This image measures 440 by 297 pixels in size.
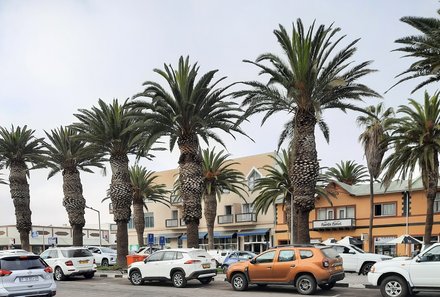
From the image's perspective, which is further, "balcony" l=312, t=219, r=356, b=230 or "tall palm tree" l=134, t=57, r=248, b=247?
"balcony" l=312, t=219, r=356, b=230

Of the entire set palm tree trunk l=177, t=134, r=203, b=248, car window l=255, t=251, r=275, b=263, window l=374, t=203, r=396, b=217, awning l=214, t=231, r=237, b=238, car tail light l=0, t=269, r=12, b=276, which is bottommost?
awning l=214, t=231, r=237, b=238

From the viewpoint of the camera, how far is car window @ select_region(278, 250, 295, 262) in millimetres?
16844

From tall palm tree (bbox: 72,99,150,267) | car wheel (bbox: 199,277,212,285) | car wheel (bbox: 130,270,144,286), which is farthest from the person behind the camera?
tall palm tree (bbox: 72,99,150,267)

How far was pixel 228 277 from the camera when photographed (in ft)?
60.4

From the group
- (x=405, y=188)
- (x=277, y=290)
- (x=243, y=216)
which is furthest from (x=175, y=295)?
(x=243, y=216)

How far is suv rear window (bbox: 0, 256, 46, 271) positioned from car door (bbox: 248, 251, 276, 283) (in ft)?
23.7

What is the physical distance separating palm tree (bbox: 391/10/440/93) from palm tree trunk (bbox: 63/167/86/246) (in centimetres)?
2606

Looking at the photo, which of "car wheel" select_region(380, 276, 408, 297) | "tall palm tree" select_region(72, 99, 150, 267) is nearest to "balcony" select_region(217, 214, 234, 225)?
"tall palm tree" select_region(72, 99, 150, 267)

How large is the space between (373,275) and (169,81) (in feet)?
56.1

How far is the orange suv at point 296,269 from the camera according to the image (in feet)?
53.0

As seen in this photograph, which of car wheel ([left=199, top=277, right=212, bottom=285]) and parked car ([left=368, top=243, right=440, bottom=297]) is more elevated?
parked car ([left=368, top=243, right=440, bottom=297])

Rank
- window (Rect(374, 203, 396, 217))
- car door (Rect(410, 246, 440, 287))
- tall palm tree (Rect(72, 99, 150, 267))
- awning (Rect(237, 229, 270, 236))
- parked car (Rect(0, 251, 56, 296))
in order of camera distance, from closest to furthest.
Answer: parked car (Rect(0, 251, 56, 296)) < car door (Rect(410, 246, 440, 287)) < tall palm tree (Rect(72, 99, 150, 267)) < window (Rect(374, 203, 396, 217)) < awning (Rect(237, 229, 270, 236))

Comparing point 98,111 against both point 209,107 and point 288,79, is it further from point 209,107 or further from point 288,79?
point 288,79

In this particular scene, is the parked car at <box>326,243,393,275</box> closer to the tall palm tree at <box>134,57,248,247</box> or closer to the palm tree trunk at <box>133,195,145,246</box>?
the tall palm tree at <box>134,57,248,247</box>
